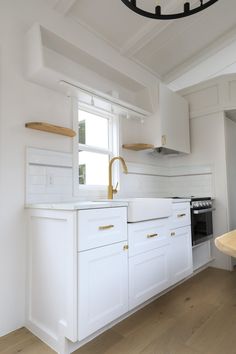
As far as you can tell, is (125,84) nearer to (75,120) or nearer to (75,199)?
(75,120)

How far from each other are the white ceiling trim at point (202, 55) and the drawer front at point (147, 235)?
2153 mm

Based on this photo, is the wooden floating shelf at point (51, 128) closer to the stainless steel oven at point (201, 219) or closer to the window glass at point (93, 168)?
the window glass at point (93, 168)

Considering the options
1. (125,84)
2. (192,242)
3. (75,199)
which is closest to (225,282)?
(192,242)

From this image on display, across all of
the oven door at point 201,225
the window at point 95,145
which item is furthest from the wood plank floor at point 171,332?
the window at point 95,145

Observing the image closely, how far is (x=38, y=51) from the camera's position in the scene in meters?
1.80

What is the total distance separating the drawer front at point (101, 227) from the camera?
1.46m

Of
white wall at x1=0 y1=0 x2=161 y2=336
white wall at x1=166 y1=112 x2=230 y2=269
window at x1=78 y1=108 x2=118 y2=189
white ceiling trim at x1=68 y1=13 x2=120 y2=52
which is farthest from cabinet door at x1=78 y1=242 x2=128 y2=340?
white ceiling trim at x1=68 y1=13 x2=120 y2=52

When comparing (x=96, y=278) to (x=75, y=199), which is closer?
(x=96, y=278)

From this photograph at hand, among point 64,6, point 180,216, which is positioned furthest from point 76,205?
point 64,6

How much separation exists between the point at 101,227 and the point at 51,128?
2.97 feet

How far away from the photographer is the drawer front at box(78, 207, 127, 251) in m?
1.46

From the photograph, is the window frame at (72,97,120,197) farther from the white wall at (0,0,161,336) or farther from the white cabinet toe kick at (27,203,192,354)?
the white cabinet toe kick at (27,203,192,354)

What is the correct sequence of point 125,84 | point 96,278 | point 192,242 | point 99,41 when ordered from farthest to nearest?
point 125,84 → point 192,242 → point 99,41 → point 96,278

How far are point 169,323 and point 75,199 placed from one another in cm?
126
